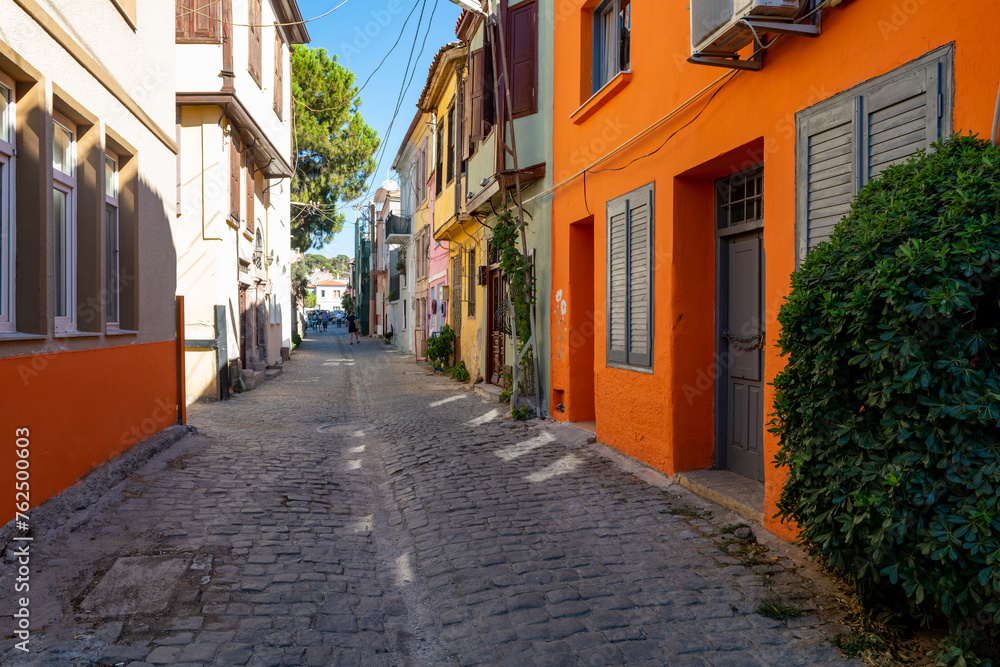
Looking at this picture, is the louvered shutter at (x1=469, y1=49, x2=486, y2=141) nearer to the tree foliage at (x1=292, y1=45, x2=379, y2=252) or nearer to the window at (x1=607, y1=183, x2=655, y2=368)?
the window at (x1=607, y1=183, x2=655, y2=368)

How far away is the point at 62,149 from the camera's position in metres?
5.56

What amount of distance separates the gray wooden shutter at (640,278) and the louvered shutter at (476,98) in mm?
5428

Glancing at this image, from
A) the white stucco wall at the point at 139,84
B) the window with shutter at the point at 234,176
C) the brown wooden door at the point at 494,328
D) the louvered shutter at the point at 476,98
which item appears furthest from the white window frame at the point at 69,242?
the window with shutter at the point at 234,176

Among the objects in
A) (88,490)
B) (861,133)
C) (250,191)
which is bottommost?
(88,490)

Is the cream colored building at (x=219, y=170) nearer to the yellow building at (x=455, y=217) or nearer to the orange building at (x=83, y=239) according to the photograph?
the orange building at (x=83, y=239)

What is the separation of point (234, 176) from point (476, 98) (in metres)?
5.12

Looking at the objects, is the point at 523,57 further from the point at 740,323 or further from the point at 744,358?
the point at 744,358

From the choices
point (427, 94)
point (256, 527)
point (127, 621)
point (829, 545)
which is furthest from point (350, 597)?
point (427, 94)

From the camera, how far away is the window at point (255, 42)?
1318 cm

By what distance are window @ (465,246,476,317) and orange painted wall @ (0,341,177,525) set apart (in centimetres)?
793

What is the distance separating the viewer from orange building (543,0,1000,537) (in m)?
3.70

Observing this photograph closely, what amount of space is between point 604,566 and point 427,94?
620 inches

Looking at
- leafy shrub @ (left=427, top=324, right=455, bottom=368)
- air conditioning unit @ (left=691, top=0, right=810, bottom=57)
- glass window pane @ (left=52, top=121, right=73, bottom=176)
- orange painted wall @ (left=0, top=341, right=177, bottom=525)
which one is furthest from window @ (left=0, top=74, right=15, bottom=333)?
leafy shrub @ (left=427, top=324, right=455, bottom=368)

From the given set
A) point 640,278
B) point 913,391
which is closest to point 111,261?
point 640,278
